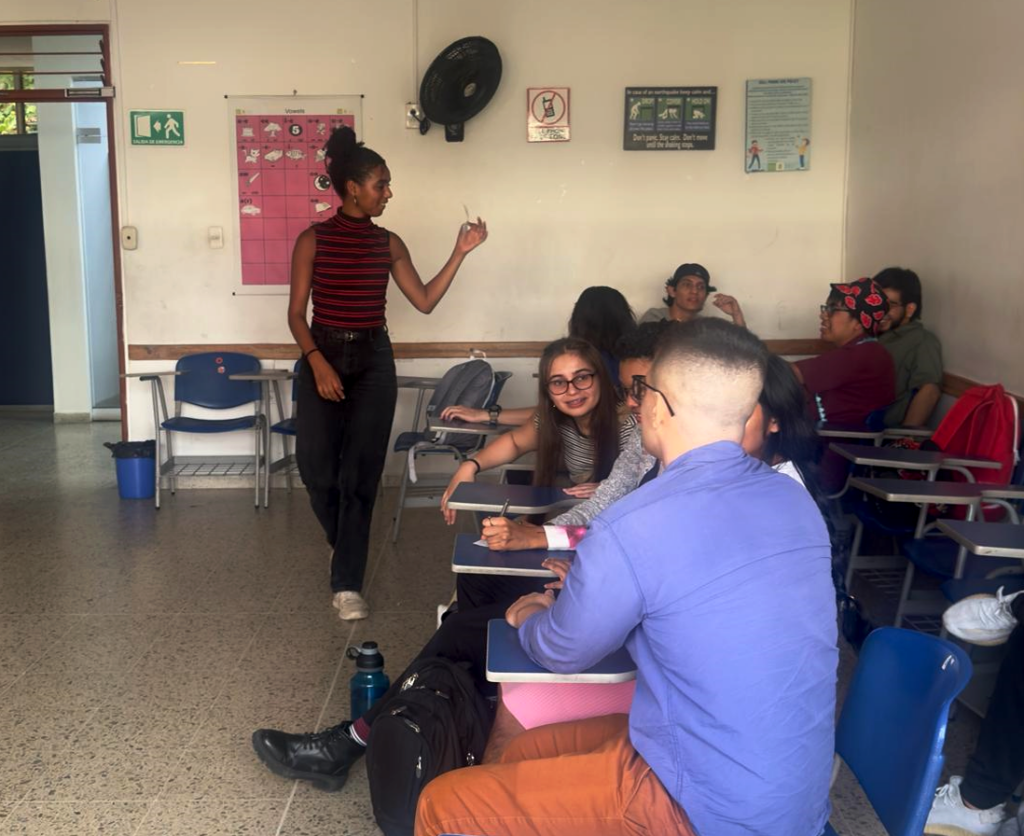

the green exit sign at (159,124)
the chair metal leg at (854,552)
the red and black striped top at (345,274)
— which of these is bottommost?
the chair metal leg at (854,552)

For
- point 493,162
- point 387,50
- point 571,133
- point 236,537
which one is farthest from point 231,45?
point 236,537

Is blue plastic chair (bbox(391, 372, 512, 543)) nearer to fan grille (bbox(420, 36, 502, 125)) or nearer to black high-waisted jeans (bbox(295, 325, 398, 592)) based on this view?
black high-waisted jeans (bbox(295, 325, 398, 592))

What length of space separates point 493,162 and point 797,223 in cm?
176

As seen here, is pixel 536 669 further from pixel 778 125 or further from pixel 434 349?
pixel 778 125

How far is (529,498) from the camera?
8.86 feet

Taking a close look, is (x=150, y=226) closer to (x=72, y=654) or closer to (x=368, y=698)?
(x=72, y=654)

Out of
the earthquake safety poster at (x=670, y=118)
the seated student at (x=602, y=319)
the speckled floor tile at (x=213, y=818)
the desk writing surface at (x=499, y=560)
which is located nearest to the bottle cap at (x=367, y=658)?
the speckled floor tile at (x=213, y=818)

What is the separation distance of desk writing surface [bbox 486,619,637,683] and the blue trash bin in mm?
4418

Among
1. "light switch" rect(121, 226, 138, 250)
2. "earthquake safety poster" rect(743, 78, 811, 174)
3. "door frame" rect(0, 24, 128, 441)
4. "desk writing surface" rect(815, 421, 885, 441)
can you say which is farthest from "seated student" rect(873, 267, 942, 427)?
"door frame" rect(0, 24, 128, 441)

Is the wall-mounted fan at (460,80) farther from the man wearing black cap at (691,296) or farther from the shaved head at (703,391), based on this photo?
the shaved head at (703,391)

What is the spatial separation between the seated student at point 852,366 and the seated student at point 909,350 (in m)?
0.20

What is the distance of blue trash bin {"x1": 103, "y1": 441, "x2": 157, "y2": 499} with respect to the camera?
5.66 m

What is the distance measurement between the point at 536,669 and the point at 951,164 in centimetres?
370

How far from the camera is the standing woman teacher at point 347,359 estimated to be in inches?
146
